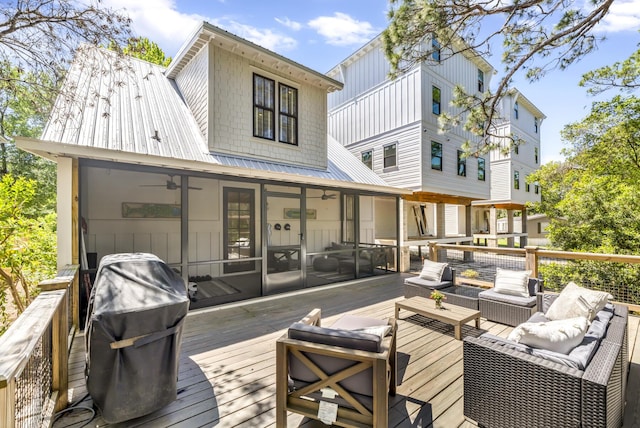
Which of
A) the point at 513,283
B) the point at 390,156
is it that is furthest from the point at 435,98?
the point at 513,283

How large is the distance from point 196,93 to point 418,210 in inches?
494

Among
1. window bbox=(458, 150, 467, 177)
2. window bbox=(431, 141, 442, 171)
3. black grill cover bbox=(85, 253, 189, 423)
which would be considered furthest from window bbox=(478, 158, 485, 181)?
black grill cover bbox=(85, 253, 189, 423)

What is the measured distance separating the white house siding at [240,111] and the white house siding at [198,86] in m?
0.20

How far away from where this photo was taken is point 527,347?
2.20 metres

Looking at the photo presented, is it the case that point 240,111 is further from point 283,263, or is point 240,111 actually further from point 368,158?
point 368,158

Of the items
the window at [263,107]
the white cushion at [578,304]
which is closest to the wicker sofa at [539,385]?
the white cushion at [578,304]

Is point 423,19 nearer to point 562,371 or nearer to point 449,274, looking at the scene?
point 449,274

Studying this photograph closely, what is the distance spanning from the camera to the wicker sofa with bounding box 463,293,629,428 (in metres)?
1.79

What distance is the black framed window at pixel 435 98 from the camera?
10.1 metres

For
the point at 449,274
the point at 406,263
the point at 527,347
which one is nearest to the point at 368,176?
the point at 406,263

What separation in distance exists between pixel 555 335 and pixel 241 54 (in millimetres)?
7207

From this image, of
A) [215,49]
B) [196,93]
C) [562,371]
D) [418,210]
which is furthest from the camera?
[418,210]

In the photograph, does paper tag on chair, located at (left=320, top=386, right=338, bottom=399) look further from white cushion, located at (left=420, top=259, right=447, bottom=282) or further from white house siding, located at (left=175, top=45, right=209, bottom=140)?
white house siding, located at (left=175, top=45, right=209, bottom=140)

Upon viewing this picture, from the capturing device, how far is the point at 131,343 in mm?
2166
